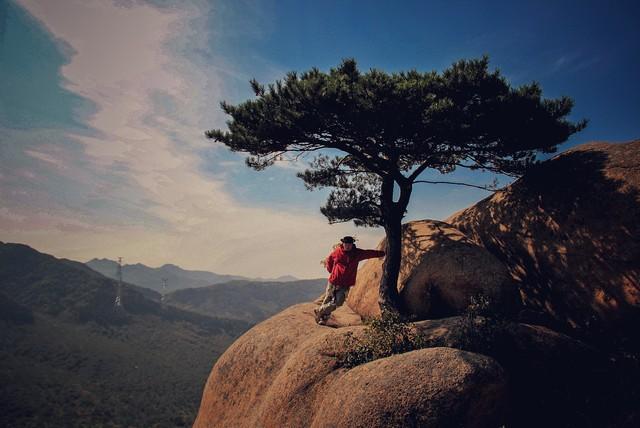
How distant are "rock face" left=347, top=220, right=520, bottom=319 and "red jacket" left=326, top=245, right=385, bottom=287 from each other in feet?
7.01

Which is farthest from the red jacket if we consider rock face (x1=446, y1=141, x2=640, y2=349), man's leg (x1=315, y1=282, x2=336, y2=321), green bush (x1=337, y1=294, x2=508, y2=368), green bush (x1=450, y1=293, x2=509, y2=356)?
rock face (x1=446, y1=141, x2=640, y2=349)

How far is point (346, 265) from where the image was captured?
10555mm

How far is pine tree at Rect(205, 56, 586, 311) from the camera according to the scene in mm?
10328

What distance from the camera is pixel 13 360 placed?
298 ft

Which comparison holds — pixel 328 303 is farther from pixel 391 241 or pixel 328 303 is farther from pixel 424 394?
pixel 424 394

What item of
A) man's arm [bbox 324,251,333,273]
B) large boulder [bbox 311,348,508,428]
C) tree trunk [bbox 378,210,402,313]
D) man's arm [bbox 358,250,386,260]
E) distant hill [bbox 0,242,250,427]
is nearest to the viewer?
large boulder [bbox 311,348,508,428]

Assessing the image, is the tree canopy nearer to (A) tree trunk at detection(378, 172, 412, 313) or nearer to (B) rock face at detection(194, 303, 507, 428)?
(A) tree trunk at detection(378, 172, 412, 313)

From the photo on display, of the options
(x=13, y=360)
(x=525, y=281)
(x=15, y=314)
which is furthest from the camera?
(x=15, y=314)

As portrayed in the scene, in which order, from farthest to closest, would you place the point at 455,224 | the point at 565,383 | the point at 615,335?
the point at 455,224
the point at 615,335
the point at 565,383

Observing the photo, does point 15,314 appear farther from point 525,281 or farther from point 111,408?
point 525,281

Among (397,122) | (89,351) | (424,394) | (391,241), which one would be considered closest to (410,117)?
(397,122)

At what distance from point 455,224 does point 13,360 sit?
12280cm

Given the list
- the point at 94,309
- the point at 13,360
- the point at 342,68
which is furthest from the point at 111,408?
the point at 342,68

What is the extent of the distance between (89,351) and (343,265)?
132 m
